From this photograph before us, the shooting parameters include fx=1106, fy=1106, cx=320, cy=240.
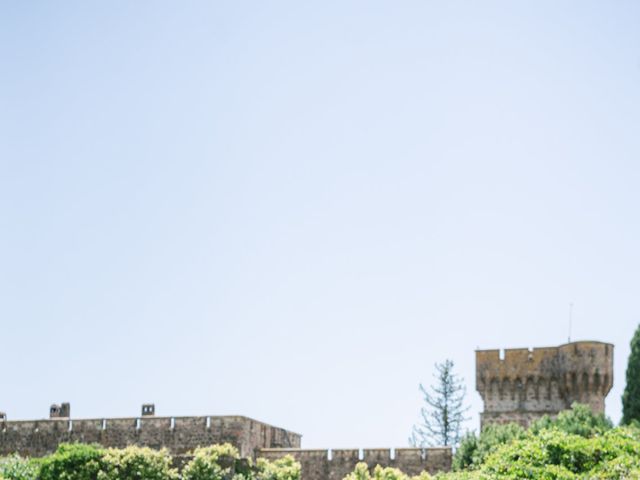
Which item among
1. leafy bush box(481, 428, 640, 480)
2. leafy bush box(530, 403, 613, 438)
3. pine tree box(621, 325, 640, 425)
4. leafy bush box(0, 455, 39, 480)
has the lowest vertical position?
leafy bush box(0, 455, 39, 480)

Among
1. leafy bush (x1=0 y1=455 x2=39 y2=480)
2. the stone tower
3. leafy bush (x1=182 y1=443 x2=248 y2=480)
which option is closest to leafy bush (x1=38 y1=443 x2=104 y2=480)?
leafy bush (x1=0 y1=455 x2=39 y2=480)

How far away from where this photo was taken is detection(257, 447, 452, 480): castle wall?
1351 inches

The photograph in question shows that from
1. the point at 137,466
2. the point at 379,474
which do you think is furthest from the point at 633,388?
the point at 137,466

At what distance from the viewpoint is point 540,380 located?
44344mm

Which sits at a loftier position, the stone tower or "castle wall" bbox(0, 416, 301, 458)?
the stone tower

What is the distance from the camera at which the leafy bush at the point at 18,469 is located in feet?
111

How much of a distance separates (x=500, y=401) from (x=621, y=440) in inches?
960

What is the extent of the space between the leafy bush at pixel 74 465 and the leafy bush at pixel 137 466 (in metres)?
0.32

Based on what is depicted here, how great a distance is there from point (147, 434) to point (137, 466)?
11.2 feet

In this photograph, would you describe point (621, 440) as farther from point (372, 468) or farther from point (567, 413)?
point (567, 413)

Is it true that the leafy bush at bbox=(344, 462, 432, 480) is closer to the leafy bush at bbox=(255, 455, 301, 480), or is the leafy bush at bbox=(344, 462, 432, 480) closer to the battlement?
the leafy bush at bbox=(255, 455, 301, 480)

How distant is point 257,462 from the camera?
113ft

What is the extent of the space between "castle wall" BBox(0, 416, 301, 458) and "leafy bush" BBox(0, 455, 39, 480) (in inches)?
130

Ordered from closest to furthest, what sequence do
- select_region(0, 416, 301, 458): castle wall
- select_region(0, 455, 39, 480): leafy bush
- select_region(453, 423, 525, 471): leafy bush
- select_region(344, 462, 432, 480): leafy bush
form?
select_region(344, 462, 432, 480): leafy bush
select_region(453, 423, 525, 471): leafy bush
select_region(0, 455, 39, 480): leafy bush
select_region(0, 416, 301, 458): castle wall
